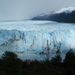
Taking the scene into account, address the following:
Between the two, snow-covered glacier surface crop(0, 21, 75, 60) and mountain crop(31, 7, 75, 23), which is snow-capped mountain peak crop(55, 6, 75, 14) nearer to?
mountain crop(31, 7, 75, 23)

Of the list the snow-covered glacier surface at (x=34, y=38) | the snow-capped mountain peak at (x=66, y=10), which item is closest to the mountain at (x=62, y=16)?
the snow-capped mountain peak at (x=66, y=10)

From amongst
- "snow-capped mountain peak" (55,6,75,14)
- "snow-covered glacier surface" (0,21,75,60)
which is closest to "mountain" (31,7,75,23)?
"snow-capped mountain peak" (55,6,75,14)

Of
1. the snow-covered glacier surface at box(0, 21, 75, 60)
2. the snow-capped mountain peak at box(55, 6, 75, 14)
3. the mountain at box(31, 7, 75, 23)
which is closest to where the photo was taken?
the snow-covered glacier surface at box(0, 21, 75, 60)

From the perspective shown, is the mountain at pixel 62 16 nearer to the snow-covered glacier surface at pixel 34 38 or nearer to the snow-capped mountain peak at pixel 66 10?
the snow-capped mountain peak at pixel 66 10

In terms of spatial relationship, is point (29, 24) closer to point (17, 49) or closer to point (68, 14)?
point (17, 49)

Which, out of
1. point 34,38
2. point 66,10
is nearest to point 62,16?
point 66,10

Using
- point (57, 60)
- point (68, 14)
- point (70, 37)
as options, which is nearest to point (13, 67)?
point (57, 60)
